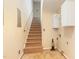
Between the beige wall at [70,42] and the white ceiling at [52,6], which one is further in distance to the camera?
the white ceiling at [52,6]

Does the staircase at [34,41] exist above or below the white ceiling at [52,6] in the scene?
below

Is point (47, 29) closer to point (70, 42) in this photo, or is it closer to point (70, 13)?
point (70, 42)

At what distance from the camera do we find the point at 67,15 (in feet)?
11.9

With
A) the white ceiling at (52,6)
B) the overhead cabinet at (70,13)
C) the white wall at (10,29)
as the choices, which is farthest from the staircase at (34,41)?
the overhead cabinet at (70,13)

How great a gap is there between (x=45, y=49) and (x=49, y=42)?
0.49 m

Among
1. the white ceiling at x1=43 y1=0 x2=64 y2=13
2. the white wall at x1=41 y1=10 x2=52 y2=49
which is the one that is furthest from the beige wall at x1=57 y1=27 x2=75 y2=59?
the white wall at x1=41 y1=10 x2=52 y2=49

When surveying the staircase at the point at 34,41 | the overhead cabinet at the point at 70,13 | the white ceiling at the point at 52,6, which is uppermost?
the white ceiling at the point at 52,6

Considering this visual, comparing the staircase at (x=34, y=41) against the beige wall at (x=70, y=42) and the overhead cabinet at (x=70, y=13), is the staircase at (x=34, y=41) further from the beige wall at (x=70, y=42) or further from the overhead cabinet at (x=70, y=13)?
the overhead cabinet at (x=70, y=13)

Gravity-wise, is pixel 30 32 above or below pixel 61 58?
above
